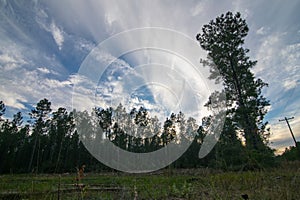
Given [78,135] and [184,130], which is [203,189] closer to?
[78,135]

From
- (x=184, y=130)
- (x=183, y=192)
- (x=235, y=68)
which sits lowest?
(x=183, y=192)

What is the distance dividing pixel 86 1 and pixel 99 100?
21.5 feet

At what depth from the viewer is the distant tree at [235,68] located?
13938 mm

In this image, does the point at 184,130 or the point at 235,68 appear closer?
the point at 235,68

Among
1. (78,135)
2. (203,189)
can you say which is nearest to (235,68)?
(203,189)

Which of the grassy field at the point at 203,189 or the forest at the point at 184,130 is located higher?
the forest at the point at 184,130

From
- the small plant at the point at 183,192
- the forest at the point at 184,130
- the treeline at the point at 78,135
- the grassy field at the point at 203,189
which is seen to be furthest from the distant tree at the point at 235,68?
the treeline at the point at 78,135

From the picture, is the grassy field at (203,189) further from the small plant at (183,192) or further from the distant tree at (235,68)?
the distant tree at (235,68)

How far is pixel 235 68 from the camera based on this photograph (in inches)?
616

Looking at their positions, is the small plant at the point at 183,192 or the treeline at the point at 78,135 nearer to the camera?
the small plant at the point at 183,192

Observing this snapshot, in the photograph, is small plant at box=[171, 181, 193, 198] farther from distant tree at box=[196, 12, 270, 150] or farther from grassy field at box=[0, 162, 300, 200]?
distant tree at box=[196, 12, 270, 150]

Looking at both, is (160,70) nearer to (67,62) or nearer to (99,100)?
(99,100)

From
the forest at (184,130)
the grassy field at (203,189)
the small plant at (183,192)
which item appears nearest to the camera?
the grassy field at (203,189)

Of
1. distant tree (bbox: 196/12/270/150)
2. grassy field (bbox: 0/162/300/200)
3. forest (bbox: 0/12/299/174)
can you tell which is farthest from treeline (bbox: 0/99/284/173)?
grassy field (bbox: 0/162/300/200)
